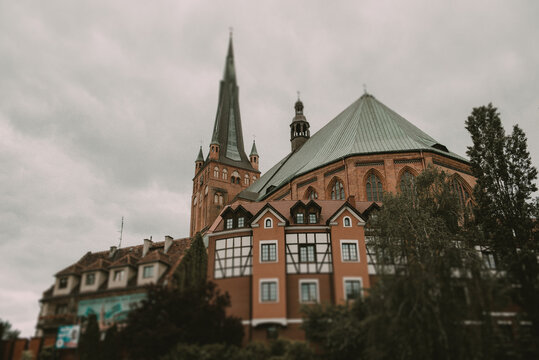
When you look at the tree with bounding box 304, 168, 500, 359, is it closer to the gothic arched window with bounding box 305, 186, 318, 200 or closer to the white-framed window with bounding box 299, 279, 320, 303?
the white-framed window with bounding box 299, 279, 320, 303

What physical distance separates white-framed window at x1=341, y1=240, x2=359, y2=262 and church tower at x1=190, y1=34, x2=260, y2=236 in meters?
43.0

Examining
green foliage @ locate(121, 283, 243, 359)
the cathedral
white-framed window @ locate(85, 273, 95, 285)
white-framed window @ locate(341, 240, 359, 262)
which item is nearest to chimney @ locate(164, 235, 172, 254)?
the cathedral

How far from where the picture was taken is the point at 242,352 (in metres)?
22.1

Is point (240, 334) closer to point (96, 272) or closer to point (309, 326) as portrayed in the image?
point (309, 326)

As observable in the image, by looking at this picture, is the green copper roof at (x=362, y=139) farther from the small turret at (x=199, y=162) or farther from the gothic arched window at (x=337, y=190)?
the small turret at (x=199, y=162)

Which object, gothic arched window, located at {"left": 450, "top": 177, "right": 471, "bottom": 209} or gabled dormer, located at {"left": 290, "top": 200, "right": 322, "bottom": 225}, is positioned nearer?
gabled dormer, located at {"left": 290, "top": 200, "right": 322, "bottom": 225}

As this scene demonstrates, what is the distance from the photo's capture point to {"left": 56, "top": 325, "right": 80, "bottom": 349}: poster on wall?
26.0m

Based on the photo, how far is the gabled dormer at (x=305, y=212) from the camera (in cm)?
3031

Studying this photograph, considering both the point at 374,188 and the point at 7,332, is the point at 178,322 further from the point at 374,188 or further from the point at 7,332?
the point at 374,188

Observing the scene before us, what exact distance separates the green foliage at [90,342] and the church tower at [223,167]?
141 ft

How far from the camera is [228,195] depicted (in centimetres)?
7375

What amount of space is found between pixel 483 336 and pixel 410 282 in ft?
12.2

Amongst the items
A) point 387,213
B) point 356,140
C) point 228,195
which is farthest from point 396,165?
point 228,195

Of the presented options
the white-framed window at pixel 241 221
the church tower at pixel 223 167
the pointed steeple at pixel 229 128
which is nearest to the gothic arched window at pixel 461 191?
the white-framed window at pixel 241 221
